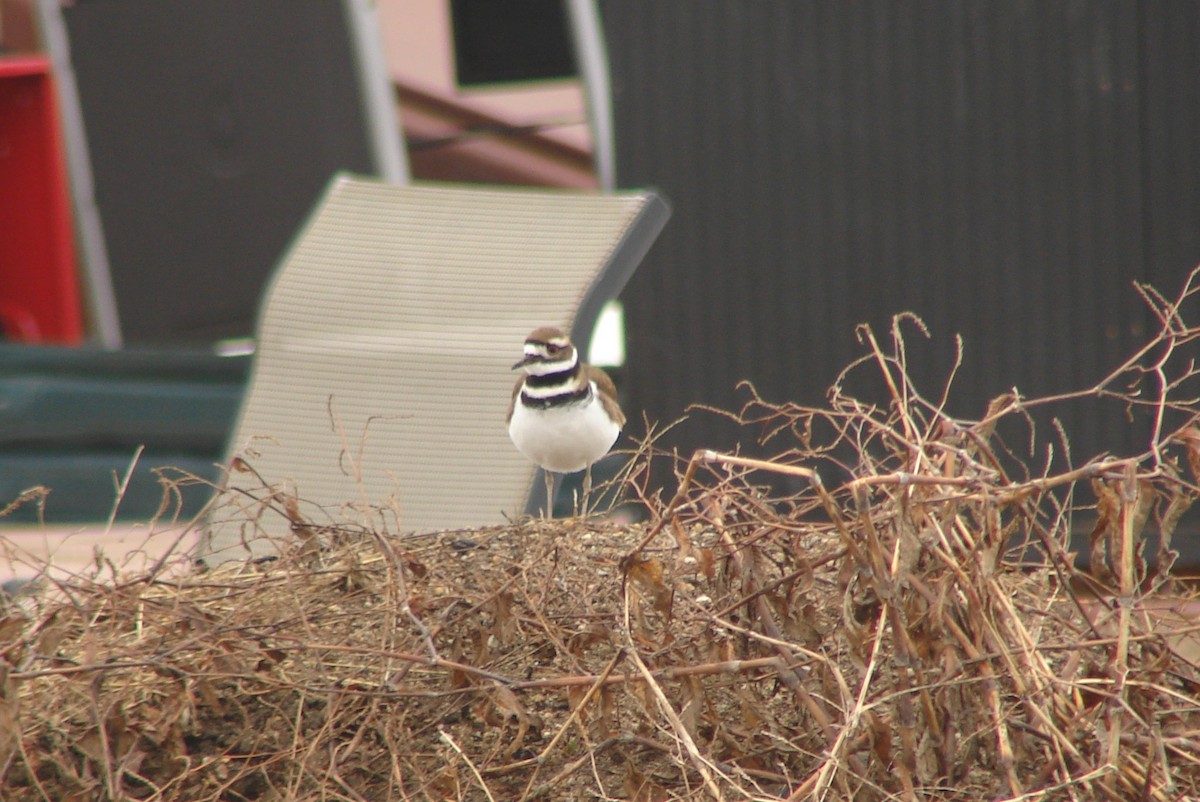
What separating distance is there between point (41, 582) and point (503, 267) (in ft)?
6.60

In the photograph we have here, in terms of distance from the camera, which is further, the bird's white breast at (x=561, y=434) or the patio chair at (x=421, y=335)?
the patio chair at (x=421, y=335)

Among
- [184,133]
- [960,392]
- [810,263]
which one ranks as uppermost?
[184,133]

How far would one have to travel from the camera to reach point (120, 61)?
7.16 meters

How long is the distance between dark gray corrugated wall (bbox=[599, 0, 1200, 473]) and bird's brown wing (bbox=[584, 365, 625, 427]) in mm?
2976

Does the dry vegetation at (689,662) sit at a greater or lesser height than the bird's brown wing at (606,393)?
greater

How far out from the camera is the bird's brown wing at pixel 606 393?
12.1ft

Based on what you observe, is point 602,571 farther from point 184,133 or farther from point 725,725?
point 184,133

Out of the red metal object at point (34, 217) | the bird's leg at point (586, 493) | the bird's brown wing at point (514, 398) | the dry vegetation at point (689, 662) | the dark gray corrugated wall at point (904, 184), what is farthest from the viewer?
the red metal object at point (34, 217)

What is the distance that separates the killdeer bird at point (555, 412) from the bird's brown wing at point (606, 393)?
118mm

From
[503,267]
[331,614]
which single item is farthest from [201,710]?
[503,267]

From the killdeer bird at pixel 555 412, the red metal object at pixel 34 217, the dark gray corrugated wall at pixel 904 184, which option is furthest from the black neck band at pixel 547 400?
the red metal object at pixel 34 217

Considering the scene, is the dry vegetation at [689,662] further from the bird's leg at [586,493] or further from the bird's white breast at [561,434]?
the bird's white breast at [561,434]

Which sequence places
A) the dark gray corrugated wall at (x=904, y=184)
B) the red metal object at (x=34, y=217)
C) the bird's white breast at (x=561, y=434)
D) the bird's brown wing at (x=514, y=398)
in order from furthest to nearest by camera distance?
the red metal object at (x=34, y=217) → the dark gray corrugated wall at (x=904, y=184) → the bird's brown wing at (x=514, y=398) → the bird's white breast at (x=561, y=434)

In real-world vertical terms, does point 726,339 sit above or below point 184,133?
below
